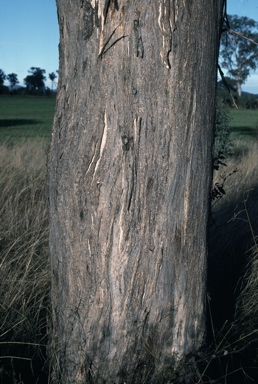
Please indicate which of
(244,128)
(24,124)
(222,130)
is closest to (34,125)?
(24,124)

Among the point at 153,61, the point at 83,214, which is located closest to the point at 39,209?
the point at 83,214

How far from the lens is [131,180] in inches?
86.0

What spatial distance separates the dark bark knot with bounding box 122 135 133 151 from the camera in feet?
7.04

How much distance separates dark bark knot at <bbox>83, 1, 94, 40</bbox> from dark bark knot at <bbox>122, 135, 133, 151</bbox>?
0.43 metres

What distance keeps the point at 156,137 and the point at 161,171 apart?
0.14 metres

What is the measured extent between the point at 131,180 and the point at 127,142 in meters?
0.15

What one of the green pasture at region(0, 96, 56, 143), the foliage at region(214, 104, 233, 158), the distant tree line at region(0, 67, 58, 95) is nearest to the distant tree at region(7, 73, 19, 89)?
the distant tree line at region(0, 67, 58, 95)

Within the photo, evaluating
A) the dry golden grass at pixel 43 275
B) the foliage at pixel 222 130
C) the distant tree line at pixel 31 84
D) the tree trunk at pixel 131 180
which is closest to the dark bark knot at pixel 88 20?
the tree trunk at pixel 131 180

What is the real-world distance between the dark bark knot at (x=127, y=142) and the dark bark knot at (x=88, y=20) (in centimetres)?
43

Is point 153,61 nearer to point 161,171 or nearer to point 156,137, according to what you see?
point 156,137

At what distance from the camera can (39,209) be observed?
4500 mm

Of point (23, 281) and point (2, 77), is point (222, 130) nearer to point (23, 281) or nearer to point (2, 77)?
point (23, 281)

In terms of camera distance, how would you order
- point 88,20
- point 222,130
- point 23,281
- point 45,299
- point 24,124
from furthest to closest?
1. point 24,124
2. point 222,130
3. point 45,299
4. point 23,281
5. point 88,20

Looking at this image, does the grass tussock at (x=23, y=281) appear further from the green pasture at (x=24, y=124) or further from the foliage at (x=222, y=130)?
the foliage at (x=222, y=130)
